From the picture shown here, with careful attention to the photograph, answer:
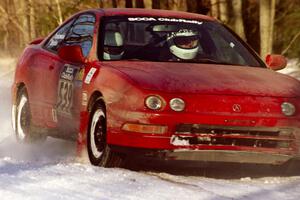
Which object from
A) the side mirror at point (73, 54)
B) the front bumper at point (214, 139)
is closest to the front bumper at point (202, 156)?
the front bumper at point (214, 139)

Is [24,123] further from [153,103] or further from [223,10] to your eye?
[223,10]

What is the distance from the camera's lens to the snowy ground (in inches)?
217

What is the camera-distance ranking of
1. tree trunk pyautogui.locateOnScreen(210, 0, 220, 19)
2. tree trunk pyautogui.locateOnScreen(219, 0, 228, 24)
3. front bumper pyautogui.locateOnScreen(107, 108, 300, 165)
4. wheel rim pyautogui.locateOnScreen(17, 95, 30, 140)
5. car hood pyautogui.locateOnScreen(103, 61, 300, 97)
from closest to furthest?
front bumper pyautogui.locateOnScreen(107, 108, 300, 165) → car hood pyautogui.locateOnScreen(103, 61, 300, 97) → wheel rim pyautogui.locateOnScreen(17, 95, 30, 140) → tree trunk pyautogui.locateOnScreen(219, 0, 228, 24) → tree trunk pyautogui.locateOnScreen(210, 0, 220, 19)

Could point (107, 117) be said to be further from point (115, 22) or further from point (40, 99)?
point (40, 99)

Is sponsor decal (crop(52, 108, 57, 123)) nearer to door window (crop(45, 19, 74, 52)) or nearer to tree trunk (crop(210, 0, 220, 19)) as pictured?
door window (crop(45, 19, 74, 52))

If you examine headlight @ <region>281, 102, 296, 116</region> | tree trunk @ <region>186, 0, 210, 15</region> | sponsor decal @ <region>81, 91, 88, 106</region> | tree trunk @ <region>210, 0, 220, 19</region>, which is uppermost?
headlight @ <region>281, 102, 296, 116</region>

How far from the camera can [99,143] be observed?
276 inches

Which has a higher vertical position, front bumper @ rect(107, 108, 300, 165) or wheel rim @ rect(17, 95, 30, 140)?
front bumper @ rect(107, 108, 300, 165)

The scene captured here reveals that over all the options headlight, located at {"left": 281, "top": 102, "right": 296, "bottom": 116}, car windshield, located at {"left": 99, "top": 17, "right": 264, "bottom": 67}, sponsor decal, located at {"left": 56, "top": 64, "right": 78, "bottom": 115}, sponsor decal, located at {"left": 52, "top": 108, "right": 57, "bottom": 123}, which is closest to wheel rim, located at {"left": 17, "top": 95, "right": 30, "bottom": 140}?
sponsor decal, located at {"left": 52, "top": 108, "right": 57, "bottom": 123}

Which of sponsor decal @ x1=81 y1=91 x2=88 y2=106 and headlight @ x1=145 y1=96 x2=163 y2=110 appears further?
sponsor decal @ x1=81 y1=91 x2=88 y2=106

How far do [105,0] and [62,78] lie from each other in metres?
17.7

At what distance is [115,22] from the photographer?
798cm

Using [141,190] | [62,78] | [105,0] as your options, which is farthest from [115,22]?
[105,0]

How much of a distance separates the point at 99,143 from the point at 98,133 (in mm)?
91
